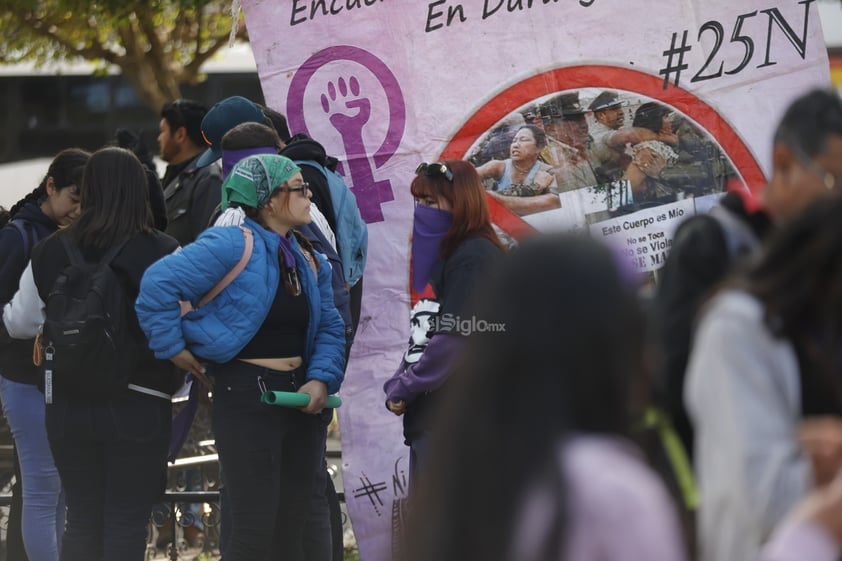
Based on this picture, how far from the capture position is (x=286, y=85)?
629cm

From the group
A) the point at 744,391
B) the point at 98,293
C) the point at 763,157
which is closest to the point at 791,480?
the point at 744,391

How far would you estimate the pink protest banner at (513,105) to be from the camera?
6.00 meters

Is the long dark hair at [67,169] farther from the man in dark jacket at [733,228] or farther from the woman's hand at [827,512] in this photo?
the woman's hand at [827,512]

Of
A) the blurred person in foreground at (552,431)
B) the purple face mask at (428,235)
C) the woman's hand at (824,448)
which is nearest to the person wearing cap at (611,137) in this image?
the purple face mask at (428,235)

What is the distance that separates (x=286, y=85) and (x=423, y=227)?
138 cm

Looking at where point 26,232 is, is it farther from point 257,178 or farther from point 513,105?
point 513,105

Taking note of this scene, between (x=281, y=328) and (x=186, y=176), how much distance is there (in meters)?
1.54

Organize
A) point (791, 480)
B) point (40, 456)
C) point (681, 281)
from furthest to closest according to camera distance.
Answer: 1. point (40, 456)
2. point (681, 281)
3. point (791, 480)

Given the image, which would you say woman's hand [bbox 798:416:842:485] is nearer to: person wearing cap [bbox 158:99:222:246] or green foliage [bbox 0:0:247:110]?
person wearing cap [bbox 158:99:222:246]

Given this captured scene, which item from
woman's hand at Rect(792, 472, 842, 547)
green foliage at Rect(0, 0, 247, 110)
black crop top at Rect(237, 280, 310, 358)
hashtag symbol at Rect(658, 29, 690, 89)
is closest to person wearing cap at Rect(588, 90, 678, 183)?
hashtag symbol at Rect(658, 29, 690, 89)

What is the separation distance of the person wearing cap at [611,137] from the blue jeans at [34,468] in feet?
8.68

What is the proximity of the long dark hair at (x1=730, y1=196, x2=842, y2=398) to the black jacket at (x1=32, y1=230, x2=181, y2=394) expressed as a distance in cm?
324

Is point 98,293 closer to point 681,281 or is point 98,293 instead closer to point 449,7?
point 449,7

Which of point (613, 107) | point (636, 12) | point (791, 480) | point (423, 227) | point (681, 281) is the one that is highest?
point (636, 12)
